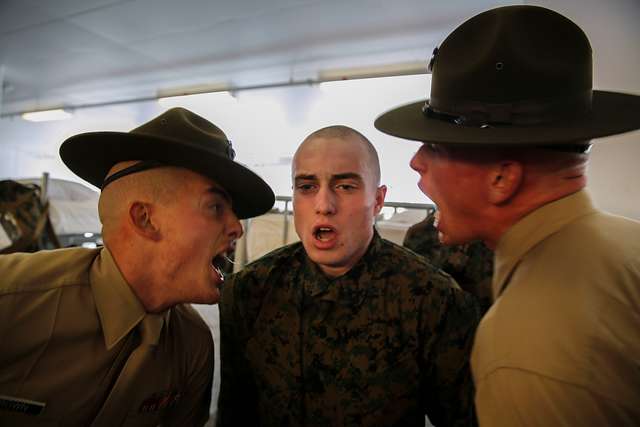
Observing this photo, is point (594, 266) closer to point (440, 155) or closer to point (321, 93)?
point (440, 155)

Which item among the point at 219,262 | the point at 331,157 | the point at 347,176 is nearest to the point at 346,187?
the point at 347,176

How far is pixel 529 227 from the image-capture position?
957 millimetres

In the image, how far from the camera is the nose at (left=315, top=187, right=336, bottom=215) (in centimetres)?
164

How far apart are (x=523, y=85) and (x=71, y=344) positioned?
1474 mm

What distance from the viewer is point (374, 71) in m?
4.71

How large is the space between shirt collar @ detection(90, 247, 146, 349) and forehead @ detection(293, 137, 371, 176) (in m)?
0.87

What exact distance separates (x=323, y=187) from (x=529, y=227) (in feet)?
3.00

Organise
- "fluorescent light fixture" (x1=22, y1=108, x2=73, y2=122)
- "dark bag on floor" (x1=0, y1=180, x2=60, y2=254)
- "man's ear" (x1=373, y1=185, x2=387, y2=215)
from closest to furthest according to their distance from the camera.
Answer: "man's ear" (x1=373, y1=185, x2=387, y2=215) → "dark bag on floor" (x1=0, y1=180, x2=60, y2=254) → "fluorescent light fixture" (x1=22, y1=108, x2=73, y2=122)

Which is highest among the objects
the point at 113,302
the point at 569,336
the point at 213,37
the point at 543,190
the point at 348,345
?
the point at 213,37

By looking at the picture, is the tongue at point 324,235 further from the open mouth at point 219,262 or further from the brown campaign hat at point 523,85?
the brown campaign hat at point 523,85

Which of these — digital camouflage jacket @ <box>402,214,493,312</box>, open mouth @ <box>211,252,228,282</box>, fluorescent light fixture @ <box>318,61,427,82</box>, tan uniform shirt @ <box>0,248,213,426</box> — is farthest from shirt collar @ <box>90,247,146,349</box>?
fluorescent light fixture @ <box>318,61,427,82</box>

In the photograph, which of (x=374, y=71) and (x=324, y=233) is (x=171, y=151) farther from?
(x=374, y=71)

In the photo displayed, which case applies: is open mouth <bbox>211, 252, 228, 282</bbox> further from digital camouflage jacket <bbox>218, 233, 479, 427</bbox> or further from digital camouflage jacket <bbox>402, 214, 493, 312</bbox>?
digital camouflage jacket <bbox>402, 214, 493, 312</bbox>

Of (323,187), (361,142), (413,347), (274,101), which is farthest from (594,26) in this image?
(274,101)
